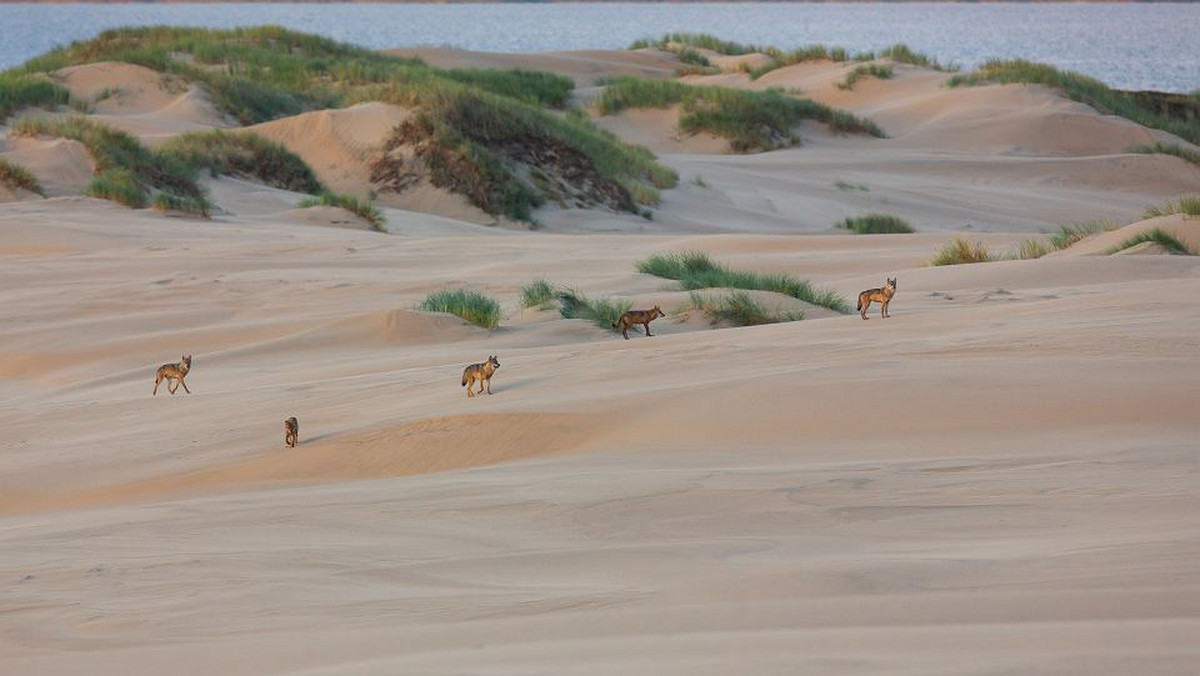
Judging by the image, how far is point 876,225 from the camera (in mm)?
18875

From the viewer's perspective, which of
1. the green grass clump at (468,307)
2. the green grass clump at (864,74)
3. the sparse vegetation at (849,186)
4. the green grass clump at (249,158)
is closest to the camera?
the green grass clump at (468,307)

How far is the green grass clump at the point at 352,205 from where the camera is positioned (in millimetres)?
15625

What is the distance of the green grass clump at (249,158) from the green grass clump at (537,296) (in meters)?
9.02

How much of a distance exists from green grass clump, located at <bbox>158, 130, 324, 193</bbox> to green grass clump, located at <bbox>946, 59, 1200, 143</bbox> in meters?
18.0

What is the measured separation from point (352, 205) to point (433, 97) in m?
4.05

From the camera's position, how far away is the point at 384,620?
3619 mm

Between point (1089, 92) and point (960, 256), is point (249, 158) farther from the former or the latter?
point (1089, 92)

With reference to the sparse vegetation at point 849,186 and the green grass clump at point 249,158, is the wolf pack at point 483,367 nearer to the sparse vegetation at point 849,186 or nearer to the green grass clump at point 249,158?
the green grass clump at point 249,158

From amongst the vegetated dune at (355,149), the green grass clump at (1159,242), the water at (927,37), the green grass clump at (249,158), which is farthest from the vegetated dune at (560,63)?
the green grass clump at (1159,242)

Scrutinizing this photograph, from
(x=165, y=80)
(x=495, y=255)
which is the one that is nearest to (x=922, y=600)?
(x=495, y=255)

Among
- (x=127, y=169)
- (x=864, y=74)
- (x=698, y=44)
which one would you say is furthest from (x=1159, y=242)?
(x=698, y=44)

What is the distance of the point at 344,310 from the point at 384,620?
6.19m

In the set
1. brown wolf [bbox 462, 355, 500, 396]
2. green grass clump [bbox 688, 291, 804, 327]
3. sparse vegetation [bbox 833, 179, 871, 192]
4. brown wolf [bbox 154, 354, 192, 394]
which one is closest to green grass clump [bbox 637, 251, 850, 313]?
green grass clump [bbox 688, 291, 804, 327]

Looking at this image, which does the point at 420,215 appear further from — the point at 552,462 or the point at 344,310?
the point at 552,462
